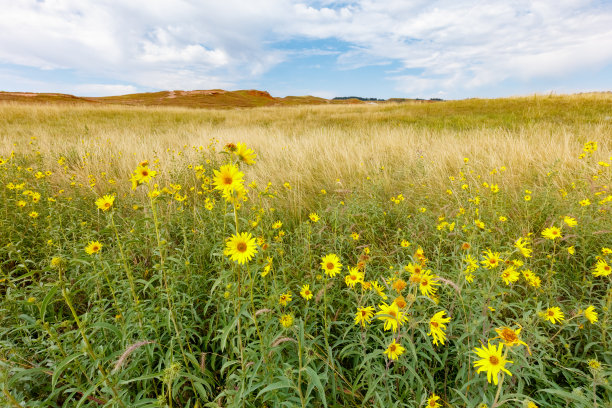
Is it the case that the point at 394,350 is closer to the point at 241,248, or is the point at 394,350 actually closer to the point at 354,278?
the point at 354,278

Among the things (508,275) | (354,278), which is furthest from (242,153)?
(508,275)

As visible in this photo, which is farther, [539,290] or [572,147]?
[572,147]

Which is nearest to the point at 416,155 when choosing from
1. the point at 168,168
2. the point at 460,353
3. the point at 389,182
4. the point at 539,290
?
the point at 389,182

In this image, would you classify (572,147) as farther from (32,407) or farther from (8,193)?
(8,193)

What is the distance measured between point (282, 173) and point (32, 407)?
322 centimetres

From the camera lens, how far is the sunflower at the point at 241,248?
1.00 m

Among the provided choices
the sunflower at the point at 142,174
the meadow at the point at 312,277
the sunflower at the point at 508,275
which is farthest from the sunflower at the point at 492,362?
the sunflower at the point at 142,174

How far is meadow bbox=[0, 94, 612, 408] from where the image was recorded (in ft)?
3.52

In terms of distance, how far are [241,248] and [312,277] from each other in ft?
2.97

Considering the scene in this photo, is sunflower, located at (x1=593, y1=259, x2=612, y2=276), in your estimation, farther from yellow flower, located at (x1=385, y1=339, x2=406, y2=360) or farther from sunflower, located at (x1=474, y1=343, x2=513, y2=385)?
yellow flower, located at (x1=385, y1=339, x2=406, y2=360)

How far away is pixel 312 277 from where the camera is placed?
1842mm

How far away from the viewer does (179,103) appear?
106 feet

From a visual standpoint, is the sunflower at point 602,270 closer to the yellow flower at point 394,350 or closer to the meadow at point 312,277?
the meadow at point 312,277

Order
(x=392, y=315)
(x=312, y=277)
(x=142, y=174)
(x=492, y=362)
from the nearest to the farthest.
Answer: (x=492, y=362) → (x=392, y=315) → (x=142, y=174) → (x=312, y=277)
